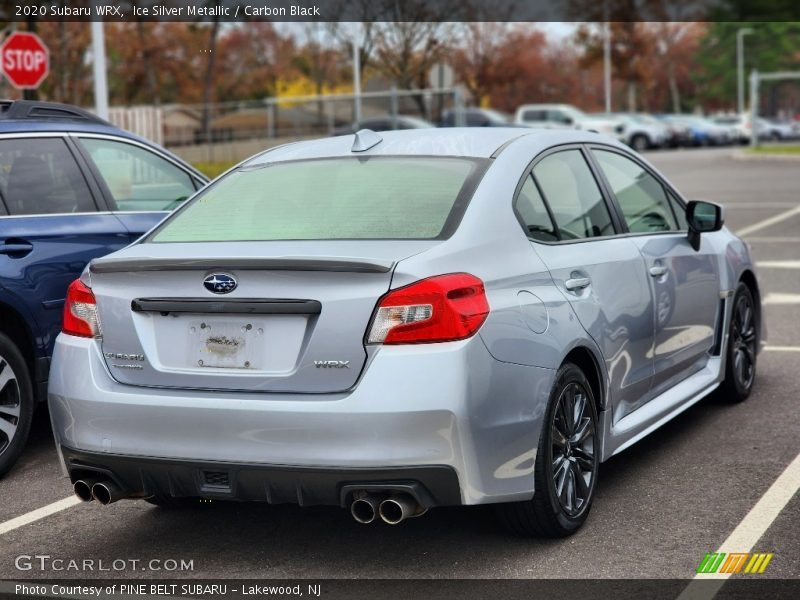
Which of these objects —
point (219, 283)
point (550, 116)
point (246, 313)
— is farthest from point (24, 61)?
point (550, 116)

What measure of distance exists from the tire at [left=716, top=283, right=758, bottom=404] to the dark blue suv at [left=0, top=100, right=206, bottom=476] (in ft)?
10.3

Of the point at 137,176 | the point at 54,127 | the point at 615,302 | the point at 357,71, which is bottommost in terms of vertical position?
the point at 615,302

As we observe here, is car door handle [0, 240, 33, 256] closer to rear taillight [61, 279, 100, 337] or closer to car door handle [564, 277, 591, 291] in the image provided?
rear taillight [61, 279, 100, 337]

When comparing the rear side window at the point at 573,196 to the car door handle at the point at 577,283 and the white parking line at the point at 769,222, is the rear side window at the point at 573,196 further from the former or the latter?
the white parking line at the point at 769,222

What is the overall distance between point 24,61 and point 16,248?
30.7 ft

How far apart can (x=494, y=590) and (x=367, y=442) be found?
2.23ft

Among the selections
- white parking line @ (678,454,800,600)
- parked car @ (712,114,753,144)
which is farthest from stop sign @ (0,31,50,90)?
parked car @ (712,114,753,144)

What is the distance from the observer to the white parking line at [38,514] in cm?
516

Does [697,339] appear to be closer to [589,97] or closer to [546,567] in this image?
[546,567]

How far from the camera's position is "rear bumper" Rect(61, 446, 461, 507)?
4102 millimetres

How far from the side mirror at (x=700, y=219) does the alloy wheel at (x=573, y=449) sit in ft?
5.90

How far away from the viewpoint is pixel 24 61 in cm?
1466

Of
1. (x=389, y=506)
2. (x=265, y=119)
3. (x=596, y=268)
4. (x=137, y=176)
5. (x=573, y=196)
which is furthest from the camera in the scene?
(x=265, y=119)

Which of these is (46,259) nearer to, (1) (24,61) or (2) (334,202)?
(2) (334,202)
